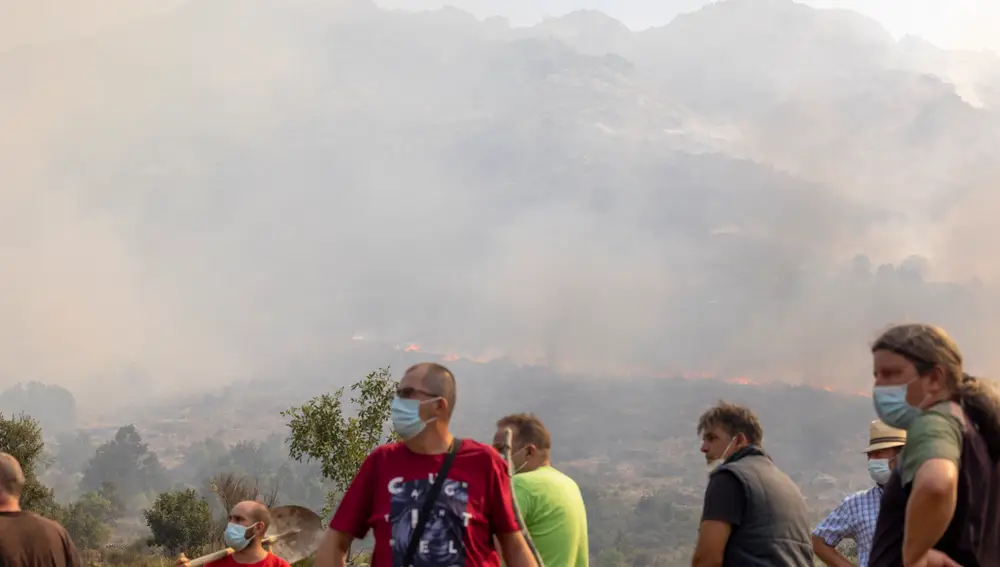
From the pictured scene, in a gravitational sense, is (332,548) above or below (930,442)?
below

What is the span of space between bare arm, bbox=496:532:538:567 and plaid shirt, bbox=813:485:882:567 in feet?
11.7

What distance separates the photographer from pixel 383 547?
15.7ft

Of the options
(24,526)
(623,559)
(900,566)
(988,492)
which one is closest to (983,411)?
(988,492)

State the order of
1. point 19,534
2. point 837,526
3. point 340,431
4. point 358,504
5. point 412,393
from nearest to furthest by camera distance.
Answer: point 358,504
point 412,393
point 19,534
point 837,526
point 340,431

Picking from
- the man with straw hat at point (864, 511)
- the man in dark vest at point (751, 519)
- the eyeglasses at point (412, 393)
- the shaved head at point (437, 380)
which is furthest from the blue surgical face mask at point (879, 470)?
the eyeglasses at point (412, 393)

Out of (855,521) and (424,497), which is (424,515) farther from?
(855,521)

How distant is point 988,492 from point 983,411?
1.02 ft

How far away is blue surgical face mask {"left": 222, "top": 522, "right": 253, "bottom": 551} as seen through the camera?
24.0 ft

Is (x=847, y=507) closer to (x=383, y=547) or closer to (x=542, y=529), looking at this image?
(x=542, y=529)

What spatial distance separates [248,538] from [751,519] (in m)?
3.51

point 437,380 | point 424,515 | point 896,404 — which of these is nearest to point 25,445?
point 437,380

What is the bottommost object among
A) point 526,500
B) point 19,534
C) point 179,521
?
point 179,521

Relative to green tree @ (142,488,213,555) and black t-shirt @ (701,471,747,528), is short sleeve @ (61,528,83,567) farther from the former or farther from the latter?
green tree @ (142,488,213,555)

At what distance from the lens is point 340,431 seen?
33.5 meters
